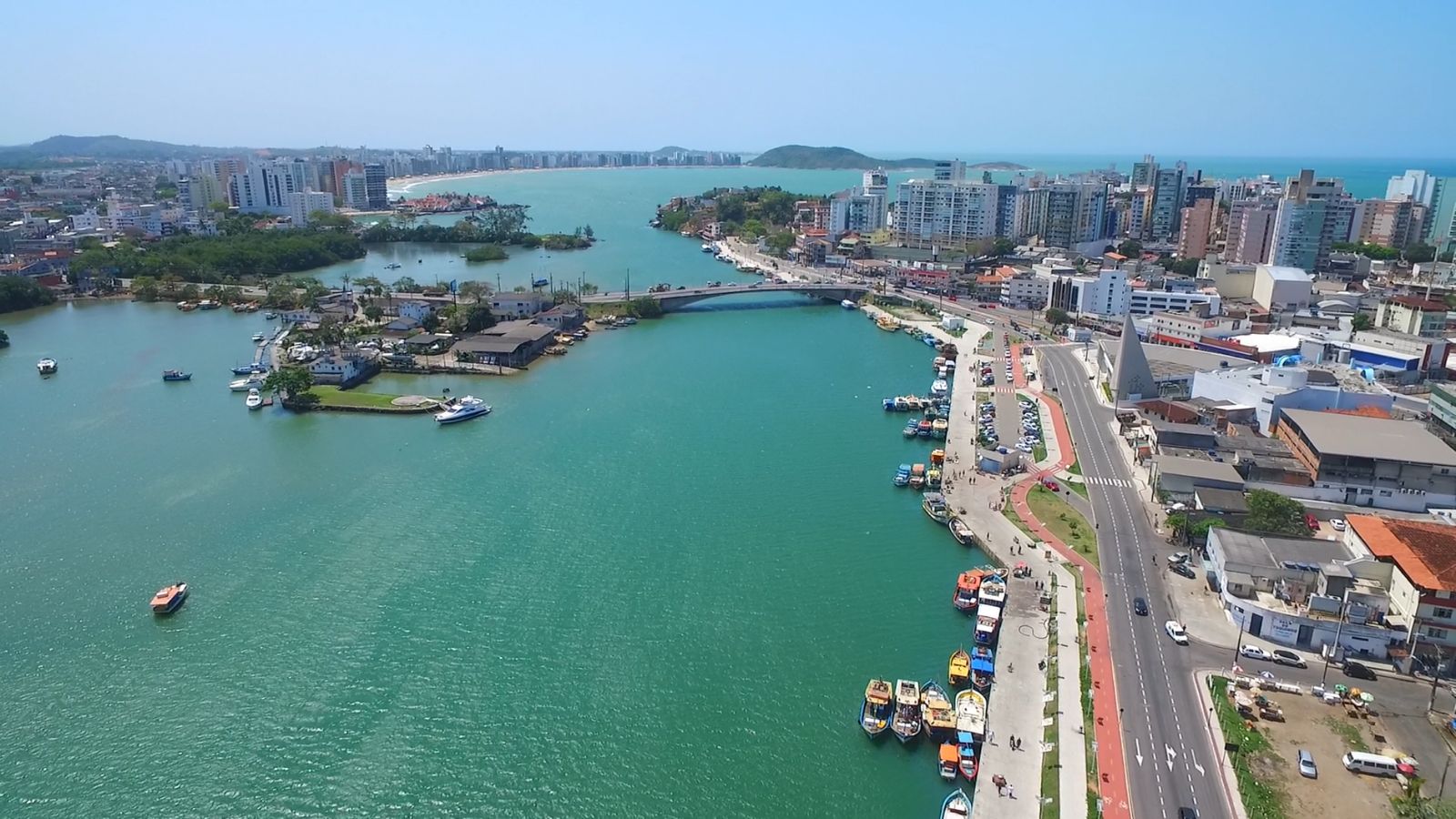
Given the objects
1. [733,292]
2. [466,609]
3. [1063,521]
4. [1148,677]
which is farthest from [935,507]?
[733,292]

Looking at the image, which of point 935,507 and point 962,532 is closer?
point 962,532

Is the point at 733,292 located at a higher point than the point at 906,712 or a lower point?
higher

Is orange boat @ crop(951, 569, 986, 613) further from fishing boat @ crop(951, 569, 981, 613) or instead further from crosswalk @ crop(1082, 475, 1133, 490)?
crosswalk @ crop(1082, 475, 1133, 490)

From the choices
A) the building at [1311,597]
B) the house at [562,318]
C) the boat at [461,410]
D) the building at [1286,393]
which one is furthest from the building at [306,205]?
the building at [1311,597]

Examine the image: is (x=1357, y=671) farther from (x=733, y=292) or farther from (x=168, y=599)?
(x=733, y=292)

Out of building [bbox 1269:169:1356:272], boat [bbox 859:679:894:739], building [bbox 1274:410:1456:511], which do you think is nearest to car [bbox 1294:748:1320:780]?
boat [bbox 859:679:894:739]

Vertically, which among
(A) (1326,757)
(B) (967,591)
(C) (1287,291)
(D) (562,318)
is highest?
(C) (1287,291)

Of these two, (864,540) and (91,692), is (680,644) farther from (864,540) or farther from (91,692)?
(91,692)

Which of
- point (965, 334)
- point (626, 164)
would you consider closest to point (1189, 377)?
point (965, 334)
